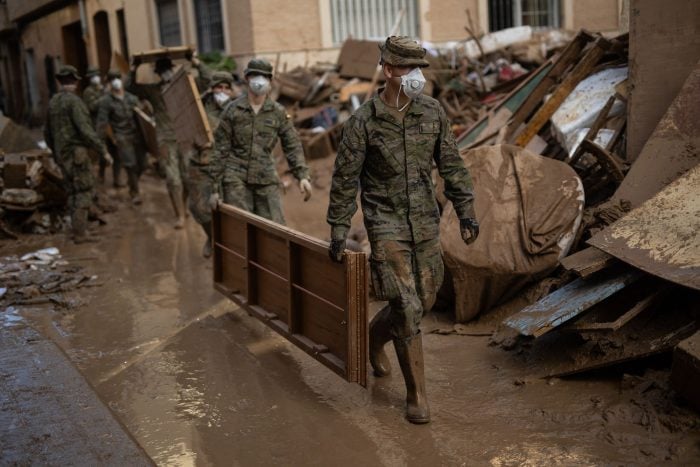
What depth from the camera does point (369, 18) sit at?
16156mm

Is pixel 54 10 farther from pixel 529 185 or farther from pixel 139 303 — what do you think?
pixel 529 185

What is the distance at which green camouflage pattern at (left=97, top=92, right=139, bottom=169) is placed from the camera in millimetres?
12664

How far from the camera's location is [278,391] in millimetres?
5215

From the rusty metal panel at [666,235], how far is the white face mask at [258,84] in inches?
124

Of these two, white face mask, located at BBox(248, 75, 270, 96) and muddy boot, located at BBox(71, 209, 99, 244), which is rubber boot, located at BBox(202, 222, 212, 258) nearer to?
muddy boot, located at BBox(71, 209, 99, 244)

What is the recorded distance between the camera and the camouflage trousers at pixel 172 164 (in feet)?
35.7

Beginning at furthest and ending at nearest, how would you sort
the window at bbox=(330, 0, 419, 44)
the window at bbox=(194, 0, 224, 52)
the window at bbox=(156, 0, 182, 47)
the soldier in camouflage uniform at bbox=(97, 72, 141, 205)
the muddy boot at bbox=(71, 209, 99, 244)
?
the window at bbox=(156, 0, 182, 47)
the window at bbox=(194, 0, 224, 52)
the window at bbox=(330, 0, 419, 44)
the soldier in camouflage uniform at bbox=(97, 72, 141, 205)
the muddy boot at bbox=(71, 209, 99, 244)

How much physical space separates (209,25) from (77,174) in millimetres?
7703

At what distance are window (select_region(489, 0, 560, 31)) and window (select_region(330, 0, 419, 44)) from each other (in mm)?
1606

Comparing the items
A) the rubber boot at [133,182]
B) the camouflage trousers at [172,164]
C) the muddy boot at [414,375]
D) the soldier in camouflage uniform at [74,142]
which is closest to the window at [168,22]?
the rubber boot at [133,182]

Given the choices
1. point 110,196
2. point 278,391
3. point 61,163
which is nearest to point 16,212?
point 61,163

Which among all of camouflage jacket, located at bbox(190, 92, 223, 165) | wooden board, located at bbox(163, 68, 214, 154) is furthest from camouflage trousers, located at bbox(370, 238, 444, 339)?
camouflage jacket, located at bbox(190, 92, 223, 165)

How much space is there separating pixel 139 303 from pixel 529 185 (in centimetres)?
368

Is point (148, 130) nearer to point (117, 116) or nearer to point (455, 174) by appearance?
point (117, 116)
